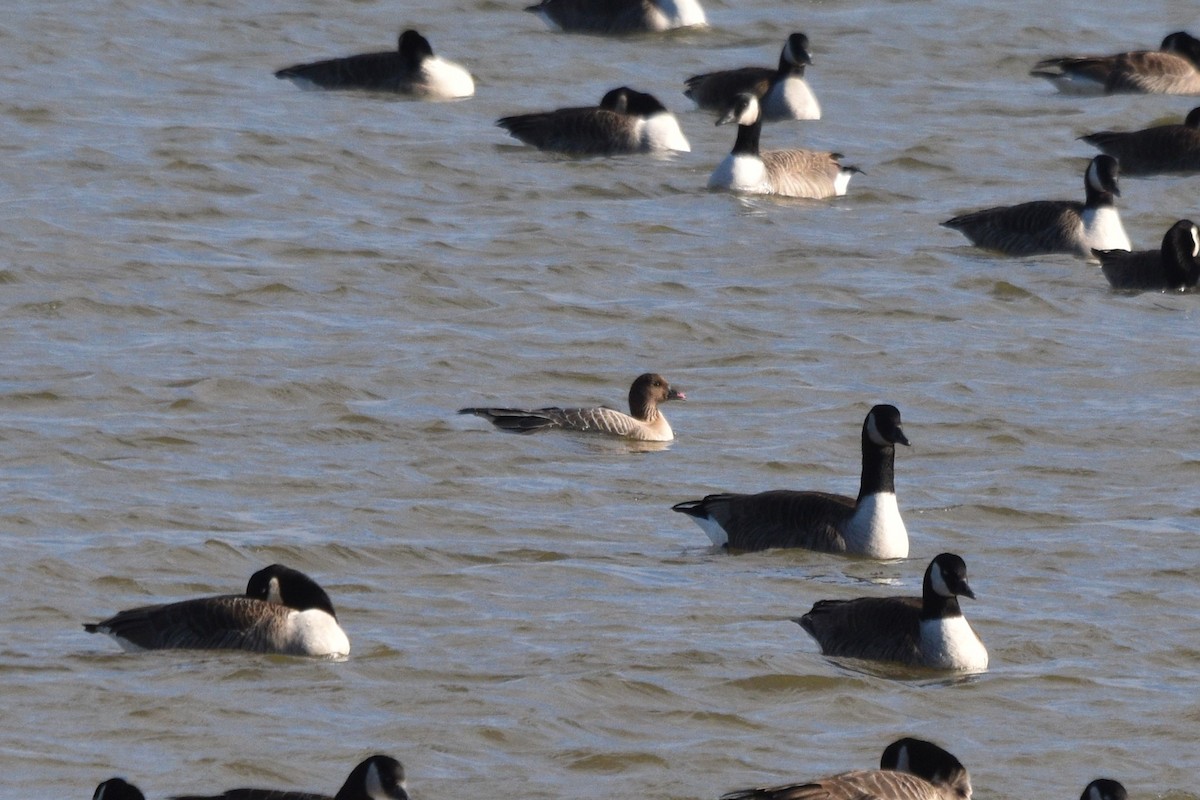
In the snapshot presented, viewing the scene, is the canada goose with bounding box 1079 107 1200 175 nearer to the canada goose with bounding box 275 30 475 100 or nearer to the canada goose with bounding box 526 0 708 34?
the canada goose with bounding box 275 30 475 100

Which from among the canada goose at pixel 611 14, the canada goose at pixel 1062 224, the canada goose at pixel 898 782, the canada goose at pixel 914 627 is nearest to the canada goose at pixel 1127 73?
the canada goose at pixel 611 14

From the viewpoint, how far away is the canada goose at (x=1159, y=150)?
25.7 meters

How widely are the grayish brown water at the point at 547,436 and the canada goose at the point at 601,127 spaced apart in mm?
360

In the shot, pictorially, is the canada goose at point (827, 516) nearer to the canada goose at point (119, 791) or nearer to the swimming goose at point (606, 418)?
the swimming goose at point (606, 418)

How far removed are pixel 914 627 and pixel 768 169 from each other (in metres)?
12.2

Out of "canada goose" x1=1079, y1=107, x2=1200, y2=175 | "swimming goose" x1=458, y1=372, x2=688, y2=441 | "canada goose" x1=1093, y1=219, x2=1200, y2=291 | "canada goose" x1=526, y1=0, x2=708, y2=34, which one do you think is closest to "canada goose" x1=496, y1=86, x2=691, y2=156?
"canada goose" x1=1079, y1=107, x2=1200, y2=175

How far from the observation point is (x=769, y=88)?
27703 millimetres

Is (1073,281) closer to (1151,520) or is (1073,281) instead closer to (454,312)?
(454,312)

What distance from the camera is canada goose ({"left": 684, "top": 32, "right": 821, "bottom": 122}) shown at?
2753cm

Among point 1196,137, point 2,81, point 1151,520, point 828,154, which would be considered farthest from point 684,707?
point 2,81

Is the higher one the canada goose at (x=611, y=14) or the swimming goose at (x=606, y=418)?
the canada goose at (x=611, y=14)

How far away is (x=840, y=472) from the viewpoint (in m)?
16.3

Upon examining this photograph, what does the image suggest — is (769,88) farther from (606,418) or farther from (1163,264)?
(606,418)

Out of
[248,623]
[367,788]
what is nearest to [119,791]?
[367,788]
